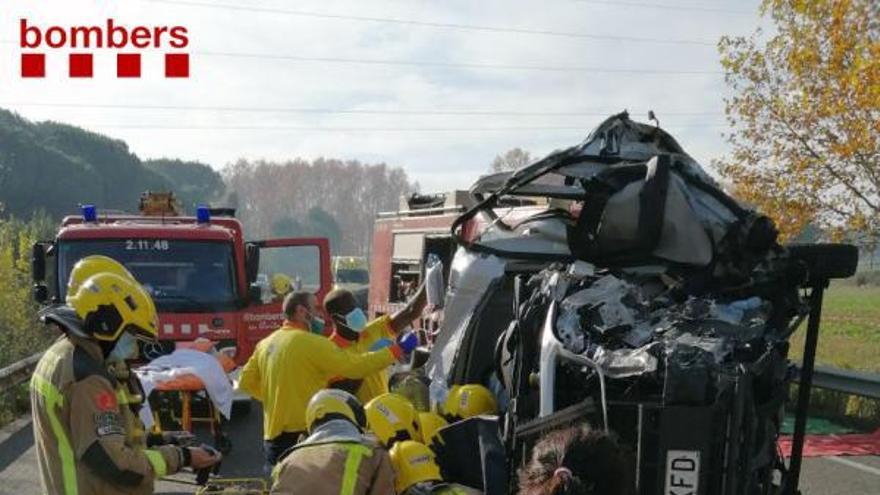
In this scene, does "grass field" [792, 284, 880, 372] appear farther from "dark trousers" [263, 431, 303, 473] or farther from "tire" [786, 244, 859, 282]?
"dark trousers" [263, 431, 303, 473]

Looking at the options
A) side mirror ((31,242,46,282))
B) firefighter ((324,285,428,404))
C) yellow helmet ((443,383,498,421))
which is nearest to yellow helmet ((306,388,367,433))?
yellow helmet ((443,383,498,421))

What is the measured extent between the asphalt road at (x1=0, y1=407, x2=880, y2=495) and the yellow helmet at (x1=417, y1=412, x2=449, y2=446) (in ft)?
9.67

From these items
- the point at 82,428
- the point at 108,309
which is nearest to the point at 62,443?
the point at 82,428

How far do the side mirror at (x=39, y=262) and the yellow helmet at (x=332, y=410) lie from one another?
7172mm

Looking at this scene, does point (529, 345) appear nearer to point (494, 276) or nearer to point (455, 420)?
point (455, 420)

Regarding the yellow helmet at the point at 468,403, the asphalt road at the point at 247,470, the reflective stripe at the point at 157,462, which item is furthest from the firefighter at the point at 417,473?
the asphalt road at the point at 247,470

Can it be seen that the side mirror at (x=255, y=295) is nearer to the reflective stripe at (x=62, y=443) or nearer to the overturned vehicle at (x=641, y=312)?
the overturned vehicle at (x=641, y=312)

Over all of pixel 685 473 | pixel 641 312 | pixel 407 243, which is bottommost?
pixel 407 243

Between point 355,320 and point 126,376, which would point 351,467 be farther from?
point 355,320

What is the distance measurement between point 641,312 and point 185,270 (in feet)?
22.1

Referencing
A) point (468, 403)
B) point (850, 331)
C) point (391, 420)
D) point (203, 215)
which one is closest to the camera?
point (391, 420)

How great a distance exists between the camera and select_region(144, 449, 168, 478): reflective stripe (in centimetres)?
352

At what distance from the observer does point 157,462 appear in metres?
3.54

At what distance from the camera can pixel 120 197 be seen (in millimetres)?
72688
